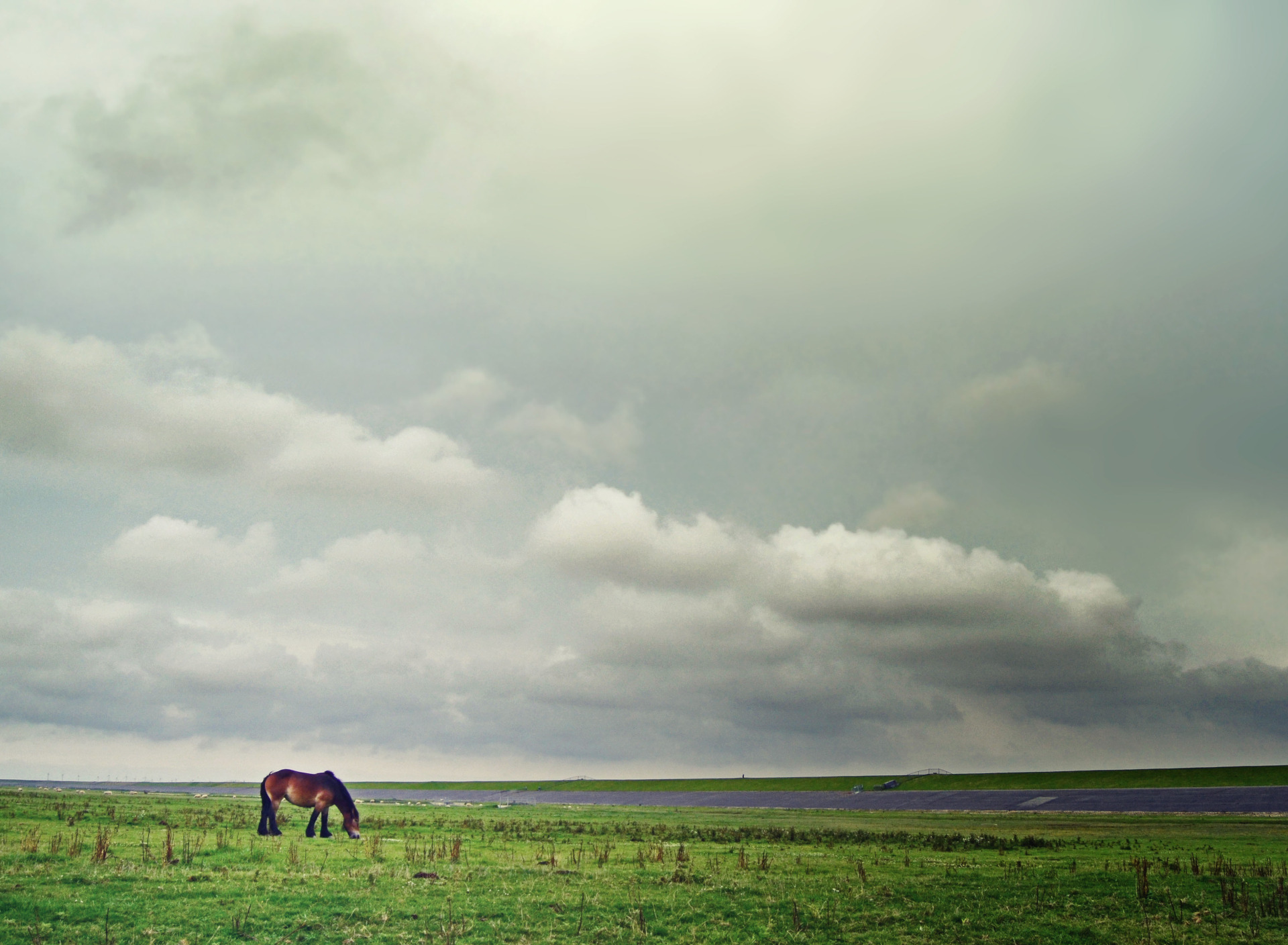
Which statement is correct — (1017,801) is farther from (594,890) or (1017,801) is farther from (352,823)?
(594,890)

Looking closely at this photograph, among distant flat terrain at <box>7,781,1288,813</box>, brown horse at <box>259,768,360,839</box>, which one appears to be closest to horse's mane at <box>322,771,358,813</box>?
brown horse at <box>259,768,360,839</box>

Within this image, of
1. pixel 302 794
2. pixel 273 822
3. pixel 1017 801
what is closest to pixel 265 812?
pixel 273 822

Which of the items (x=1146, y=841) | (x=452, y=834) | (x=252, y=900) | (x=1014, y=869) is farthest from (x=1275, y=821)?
(x=252, y=900)

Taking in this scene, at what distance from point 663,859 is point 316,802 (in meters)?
17.9

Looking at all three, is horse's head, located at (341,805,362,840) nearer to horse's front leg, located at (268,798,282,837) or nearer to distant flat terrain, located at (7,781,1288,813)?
horse's front leg, located at (268,798,282,837)

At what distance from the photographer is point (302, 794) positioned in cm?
4284

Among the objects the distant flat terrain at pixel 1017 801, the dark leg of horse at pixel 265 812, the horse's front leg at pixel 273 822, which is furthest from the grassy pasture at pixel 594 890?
the distant flat terrain at pixel 1017 801

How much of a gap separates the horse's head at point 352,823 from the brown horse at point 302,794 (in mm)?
40

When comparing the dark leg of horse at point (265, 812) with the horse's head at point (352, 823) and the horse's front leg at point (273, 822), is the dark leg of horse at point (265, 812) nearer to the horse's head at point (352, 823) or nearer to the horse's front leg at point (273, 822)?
the horse's front leg at point (273, 822)

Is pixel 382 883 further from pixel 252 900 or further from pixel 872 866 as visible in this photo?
pixel 872 866

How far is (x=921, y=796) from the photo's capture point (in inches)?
6275

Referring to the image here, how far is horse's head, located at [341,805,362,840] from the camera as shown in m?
43.6

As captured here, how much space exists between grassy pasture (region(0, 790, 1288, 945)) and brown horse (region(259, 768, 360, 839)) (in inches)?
43.9

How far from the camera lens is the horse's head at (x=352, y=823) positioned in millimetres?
43594
